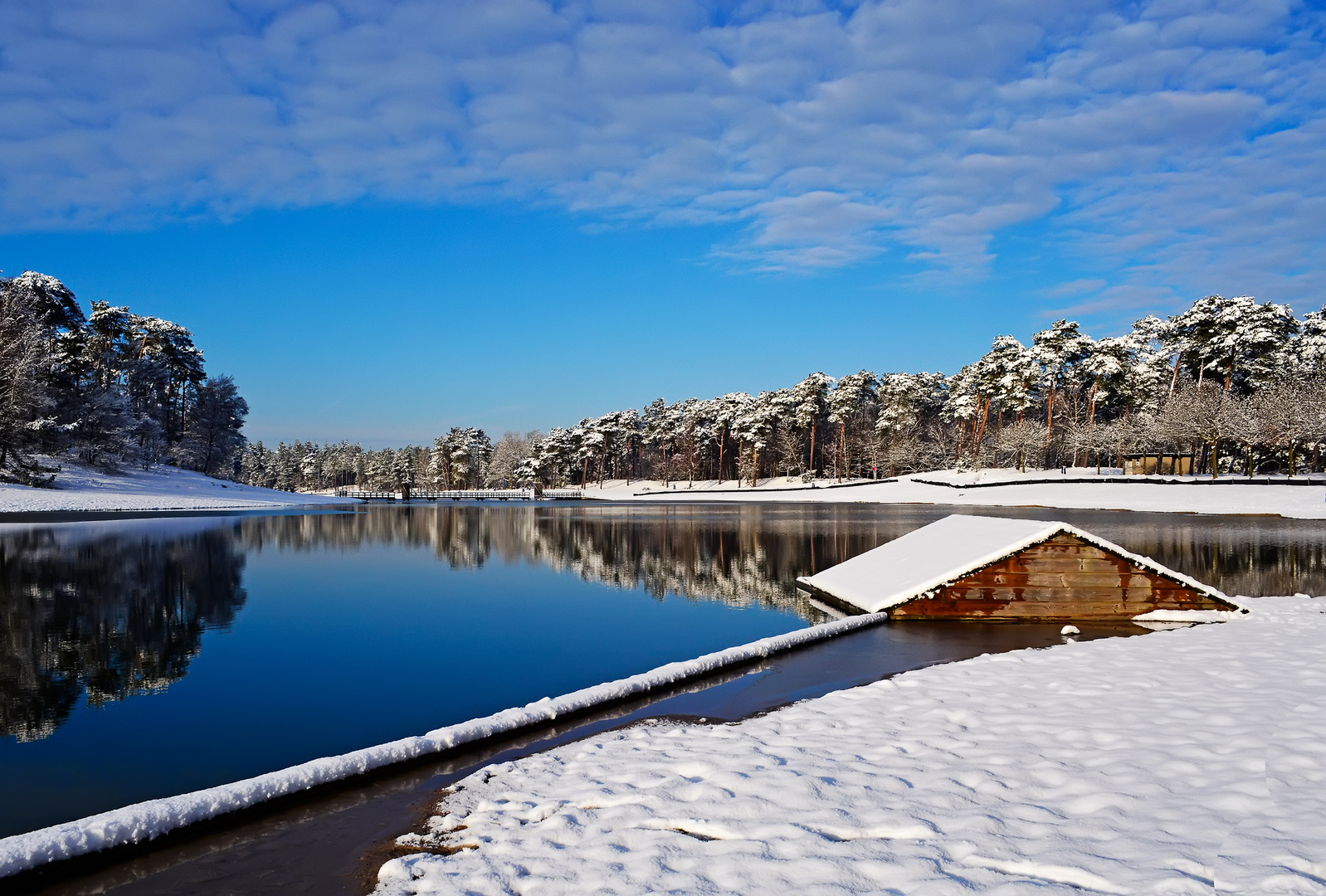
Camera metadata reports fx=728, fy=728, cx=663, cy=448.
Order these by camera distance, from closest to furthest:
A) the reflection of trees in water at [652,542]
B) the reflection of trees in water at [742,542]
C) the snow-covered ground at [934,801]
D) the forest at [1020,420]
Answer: the snow-covered ground at [934,801] → the reflection of trees in water at [742,542] → the reflection of trees in water at [652,542] → the forest at [1020,420]

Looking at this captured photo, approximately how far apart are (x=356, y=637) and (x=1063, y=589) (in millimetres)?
12125

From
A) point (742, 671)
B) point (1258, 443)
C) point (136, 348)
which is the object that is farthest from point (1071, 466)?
point (136, 348)

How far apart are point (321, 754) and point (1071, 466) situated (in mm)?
81208

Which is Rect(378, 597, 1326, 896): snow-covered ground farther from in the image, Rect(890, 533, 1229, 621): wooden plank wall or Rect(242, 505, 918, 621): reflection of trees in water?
Rect(242, 505, 918, 621): reflection of trees in water

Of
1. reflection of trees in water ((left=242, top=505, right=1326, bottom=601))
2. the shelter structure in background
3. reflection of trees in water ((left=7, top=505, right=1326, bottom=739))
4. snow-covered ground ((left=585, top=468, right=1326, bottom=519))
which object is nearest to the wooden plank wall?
reflection of trees in water ((left=7, top=505, right=1326, bottom=739))

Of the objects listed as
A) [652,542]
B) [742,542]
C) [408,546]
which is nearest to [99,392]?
[408,546]

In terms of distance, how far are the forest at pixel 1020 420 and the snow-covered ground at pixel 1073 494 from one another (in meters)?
6.39

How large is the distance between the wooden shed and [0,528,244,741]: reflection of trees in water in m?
11.5

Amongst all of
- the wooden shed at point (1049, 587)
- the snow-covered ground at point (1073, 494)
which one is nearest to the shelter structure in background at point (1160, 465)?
the snow-covered ground at point (1073, 494)

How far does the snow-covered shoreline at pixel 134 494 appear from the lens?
4219 centimetres

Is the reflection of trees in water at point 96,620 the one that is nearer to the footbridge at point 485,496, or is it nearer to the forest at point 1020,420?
the forest at point 1020,420

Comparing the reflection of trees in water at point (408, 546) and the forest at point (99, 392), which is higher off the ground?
the forest at point (99, 392)

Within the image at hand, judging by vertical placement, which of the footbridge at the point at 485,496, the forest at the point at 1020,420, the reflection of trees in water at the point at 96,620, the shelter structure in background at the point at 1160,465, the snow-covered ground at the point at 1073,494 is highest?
the forest at the point at 1020,420

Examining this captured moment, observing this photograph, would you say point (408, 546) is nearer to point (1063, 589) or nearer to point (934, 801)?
point (1063, 589)
